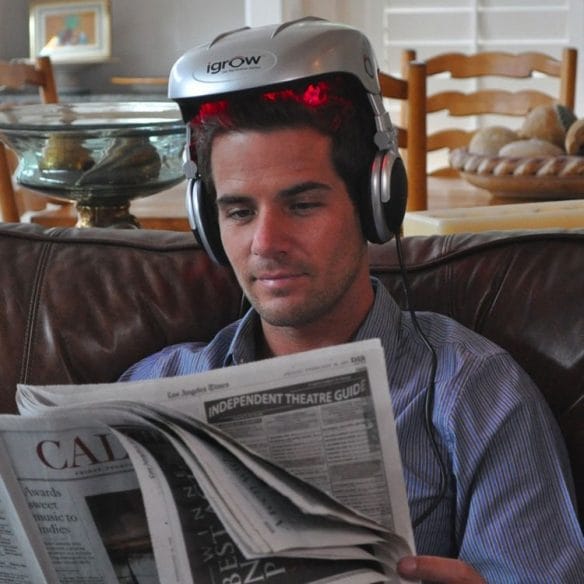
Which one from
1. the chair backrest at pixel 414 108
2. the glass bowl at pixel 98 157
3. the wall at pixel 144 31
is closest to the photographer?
the glass bowl at pixel 98 157

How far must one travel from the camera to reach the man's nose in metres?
1.07

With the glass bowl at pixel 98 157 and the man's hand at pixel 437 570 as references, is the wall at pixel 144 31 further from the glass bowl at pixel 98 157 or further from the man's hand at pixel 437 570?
the man's hand at pixel 437 570

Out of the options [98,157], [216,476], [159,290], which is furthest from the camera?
[98,157]

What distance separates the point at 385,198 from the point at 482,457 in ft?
0.90

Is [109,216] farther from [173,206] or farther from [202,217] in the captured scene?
[202,217]

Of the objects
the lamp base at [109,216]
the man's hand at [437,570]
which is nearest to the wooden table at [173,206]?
the lamp base at [109,216]

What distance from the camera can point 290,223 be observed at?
3.56 feet

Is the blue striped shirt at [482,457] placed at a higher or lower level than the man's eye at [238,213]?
lower

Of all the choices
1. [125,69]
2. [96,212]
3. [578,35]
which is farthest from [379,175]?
[125,69]

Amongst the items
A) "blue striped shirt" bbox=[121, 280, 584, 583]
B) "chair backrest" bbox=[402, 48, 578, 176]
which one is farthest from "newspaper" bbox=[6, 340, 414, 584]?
"chair backrest" bbox=[402, 48, 578, 176]

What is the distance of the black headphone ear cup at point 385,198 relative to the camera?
1.10 m

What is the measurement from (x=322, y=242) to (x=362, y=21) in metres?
3.35

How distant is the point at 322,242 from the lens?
1085 mm

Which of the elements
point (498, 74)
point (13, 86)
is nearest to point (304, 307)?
point (13, 86)
